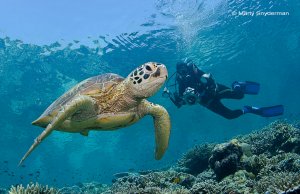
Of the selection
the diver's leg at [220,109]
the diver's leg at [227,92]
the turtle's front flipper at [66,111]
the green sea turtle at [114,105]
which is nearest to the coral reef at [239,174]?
the green sea turtle at [114,105]

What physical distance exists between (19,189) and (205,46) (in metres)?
23.4

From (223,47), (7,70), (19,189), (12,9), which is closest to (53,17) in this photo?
(12,9)

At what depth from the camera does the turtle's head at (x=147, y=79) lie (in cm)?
470

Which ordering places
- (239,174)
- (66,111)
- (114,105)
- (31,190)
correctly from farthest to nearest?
(239,174) < (114,105) < (31,190) < (66,111)

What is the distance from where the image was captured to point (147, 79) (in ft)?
15.6

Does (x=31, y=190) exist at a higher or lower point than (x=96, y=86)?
lower

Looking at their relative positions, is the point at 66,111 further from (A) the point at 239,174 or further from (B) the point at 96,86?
(A) the point at 239,174

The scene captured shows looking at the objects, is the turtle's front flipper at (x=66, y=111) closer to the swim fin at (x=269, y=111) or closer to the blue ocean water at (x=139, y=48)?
the swim fin at (x=269, y=111)

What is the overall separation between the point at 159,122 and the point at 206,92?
6.02 metres

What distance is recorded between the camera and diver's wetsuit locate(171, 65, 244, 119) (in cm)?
1086

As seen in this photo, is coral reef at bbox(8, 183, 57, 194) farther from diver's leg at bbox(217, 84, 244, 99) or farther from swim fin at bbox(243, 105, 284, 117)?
swim fin at bbox(243, 105, 284, 117)

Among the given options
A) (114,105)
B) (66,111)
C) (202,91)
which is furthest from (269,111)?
(66,111)

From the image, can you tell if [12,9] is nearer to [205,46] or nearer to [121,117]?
[205,46]

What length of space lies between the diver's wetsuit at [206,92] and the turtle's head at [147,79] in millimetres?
5697
